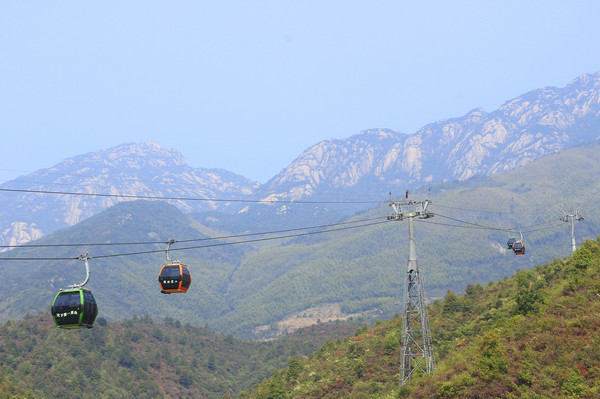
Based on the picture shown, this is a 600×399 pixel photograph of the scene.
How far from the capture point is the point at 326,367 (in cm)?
9069

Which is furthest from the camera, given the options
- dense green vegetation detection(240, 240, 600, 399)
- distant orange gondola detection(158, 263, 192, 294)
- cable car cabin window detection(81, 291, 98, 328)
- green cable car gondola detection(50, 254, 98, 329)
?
distant orange gondola detection(158, 263, 192, 294)

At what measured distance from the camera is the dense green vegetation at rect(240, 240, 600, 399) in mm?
46875

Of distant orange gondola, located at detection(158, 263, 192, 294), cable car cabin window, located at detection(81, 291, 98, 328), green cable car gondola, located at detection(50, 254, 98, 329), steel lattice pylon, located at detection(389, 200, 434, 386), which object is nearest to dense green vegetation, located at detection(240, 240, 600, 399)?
steel lattice pylon, located at detection(389, 200, 434, 386)

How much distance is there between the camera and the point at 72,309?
39.8 m

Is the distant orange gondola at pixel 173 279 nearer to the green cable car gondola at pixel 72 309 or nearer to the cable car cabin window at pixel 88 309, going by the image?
the cable car cabin window at pixel 88 309

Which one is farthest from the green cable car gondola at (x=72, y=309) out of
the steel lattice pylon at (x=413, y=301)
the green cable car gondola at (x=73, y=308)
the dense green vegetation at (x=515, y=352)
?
the dense green vegetation at (x=515, y=352)

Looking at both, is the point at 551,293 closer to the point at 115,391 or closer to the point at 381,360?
the point at 381,360

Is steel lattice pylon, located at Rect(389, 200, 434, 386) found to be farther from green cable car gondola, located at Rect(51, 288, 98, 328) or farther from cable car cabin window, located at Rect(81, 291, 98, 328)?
green cable car gondola, located at Rect(51, 288, 98, 328)

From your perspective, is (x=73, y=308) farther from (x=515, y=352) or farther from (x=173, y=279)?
(x=515, y=352)

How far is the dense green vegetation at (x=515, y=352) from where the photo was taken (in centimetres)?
4688

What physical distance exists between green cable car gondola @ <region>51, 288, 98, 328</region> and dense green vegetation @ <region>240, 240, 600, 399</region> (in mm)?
25096

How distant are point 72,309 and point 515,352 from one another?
107 ft

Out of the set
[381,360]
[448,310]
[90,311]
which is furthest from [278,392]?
[90,311]

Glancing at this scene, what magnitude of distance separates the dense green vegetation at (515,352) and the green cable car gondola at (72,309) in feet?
82.3
